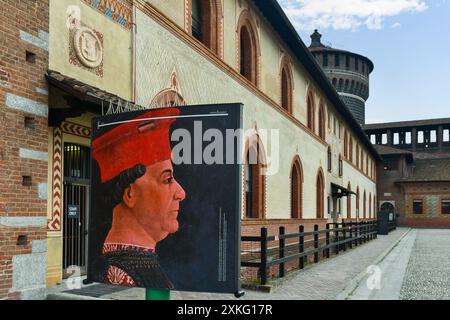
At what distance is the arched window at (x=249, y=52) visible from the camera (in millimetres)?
15234

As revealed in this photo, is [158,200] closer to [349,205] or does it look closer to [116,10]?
[116,10]

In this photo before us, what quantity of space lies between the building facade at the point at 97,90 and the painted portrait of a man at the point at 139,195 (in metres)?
2.76

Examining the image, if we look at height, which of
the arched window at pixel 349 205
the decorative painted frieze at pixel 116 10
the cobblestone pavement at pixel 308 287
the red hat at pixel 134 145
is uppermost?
the decorative painted frieze at pixel 116 10

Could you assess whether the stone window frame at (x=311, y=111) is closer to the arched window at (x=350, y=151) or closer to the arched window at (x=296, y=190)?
the arched window at (x=296, y=190)

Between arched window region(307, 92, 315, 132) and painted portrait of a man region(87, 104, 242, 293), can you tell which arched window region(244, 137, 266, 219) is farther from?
painted portrait of a man region(87, 104, 242, 293)

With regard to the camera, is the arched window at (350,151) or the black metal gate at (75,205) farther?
the arched window at (350,151)

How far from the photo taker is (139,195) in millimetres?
3809

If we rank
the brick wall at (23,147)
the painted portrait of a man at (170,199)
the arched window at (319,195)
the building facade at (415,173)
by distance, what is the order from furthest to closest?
the building facade at (415,173), the arched window at (319,195), the brick wall at (23,147), the painted portrait of a man at (170,199)

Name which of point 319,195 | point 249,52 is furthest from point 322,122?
point 249,52

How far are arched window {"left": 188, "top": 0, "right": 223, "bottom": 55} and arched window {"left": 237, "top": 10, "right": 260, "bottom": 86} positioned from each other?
250 cm

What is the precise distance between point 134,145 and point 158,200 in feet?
1.53

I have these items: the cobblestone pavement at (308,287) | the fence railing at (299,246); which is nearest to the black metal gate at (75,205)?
the cobblestone pavement at (308,287)

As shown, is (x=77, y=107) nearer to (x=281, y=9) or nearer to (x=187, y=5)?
(x=187, y=5)
